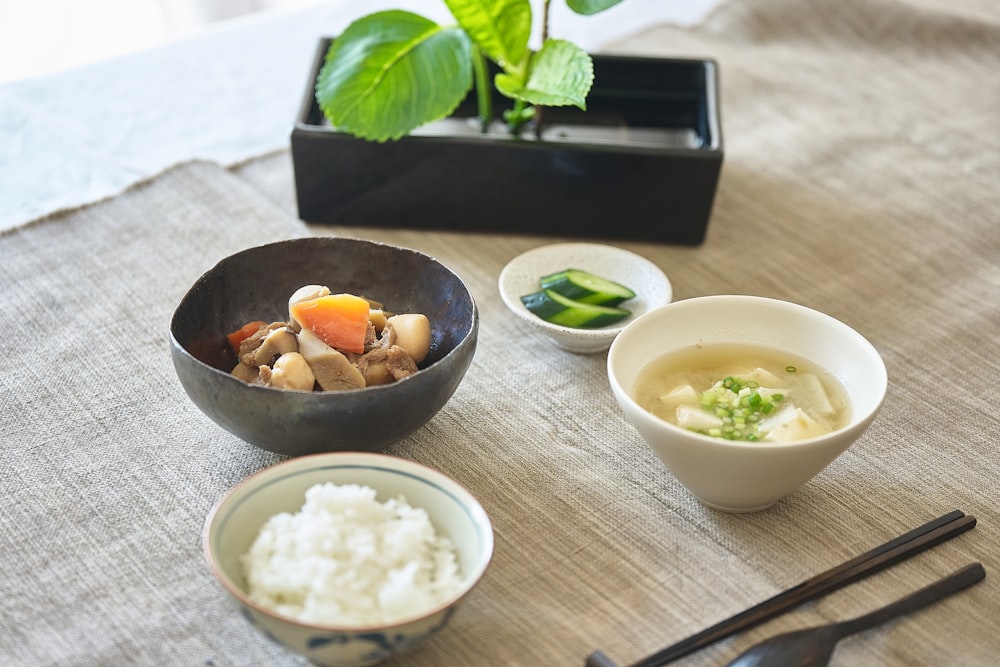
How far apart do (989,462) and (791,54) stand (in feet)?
5.15

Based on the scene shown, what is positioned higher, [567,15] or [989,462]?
[567,15]

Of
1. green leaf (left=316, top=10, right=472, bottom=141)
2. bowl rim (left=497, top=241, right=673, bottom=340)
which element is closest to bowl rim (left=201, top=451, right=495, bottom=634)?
bowl rim (left=497, top=241, right=673, bottom=340)

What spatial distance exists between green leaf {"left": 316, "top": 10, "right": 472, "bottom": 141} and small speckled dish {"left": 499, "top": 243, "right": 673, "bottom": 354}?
0.31 metres

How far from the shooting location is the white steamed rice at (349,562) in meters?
1.06

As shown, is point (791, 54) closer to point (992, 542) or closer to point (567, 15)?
point (567, 15)

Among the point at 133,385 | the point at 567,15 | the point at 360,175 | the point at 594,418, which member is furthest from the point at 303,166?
the point at 567,15

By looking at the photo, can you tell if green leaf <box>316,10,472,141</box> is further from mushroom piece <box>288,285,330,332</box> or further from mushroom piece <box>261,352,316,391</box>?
mushroom piece <box>261,352,316,391</box>

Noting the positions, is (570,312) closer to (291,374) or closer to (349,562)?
(291,374)

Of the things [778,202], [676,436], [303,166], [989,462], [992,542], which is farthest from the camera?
[778,202]

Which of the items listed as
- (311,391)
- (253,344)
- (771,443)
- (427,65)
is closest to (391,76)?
(427,65)

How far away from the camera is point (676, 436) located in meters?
1.24

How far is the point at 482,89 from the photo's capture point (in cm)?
199

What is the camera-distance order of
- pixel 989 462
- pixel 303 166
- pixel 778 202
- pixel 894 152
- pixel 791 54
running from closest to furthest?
pixel 989 462, pixel 303 166, pixel 778 202, pixel 894 152, pixel 791 54

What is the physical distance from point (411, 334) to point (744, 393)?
0.47 meters
